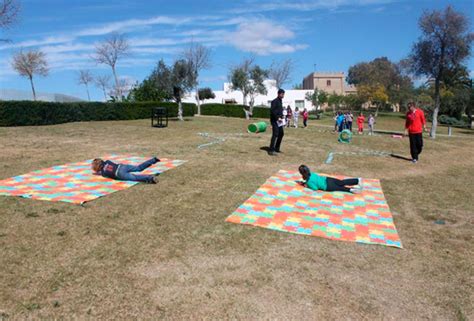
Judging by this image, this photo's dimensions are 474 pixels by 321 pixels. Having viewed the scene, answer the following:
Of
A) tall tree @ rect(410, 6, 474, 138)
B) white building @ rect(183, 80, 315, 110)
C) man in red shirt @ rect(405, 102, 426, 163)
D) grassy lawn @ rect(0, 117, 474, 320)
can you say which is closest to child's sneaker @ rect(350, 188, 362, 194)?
grassy lawn @ rect(0, 117, 474, 320)

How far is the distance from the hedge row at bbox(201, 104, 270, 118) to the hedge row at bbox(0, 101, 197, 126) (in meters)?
14.3

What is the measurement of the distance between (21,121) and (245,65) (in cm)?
3545

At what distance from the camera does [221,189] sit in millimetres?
6531

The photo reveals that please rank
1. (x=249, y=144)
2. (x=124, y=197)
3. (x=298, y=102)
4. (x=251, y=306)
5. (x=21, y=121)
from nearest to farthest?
(x=251, y=306)
(x=124, y=197)
(x=249, y=144)
(x=21, y=121)
(x=298, y=102)

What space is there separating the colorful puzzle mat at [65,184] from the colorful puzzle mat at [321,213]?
8.26 ft

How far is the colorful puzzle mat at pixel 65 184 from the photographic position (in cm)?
577

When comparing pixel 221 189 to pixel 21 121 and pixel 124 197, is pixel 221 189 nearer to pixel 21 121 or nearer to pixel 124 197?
pixel 124 197

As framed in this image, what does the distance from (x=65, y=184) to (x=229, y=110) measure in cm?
3746

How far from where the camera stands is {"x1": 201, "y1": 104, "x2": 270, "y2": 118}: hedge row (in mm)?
42281

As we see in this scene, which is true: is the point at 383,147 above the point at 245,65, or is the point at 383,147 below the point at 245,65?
below

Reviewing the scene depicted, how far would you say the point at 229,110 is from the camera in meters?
43.4

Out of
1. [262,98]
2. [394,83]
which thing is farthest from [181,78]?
[394,83]

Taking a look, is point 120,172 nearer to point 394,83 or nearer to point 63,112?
point 63,112

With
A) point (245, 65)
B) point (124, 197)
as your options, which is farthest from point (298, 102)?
point (124, 197)
